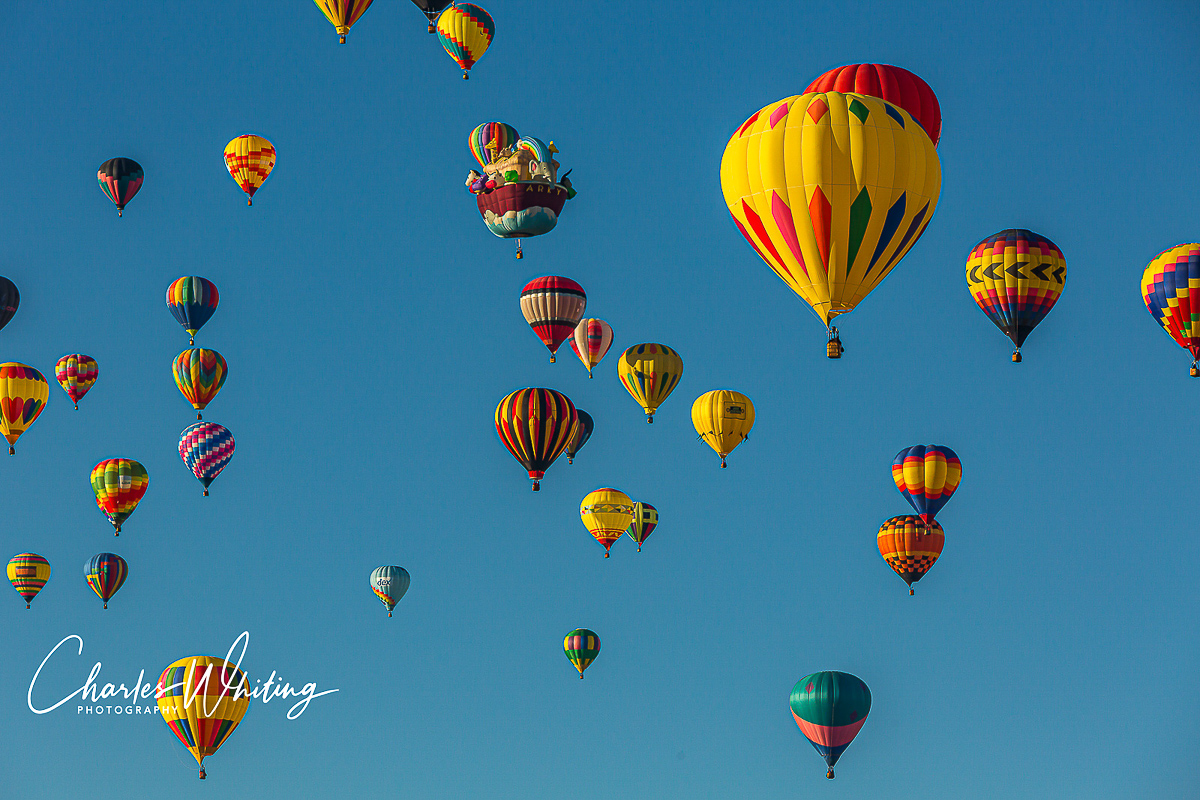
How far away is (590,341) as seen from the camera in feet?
152

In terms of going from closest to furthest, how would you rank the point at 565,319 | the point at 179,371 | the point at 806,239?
the point at 806,239 → the point at 565,319 → the point at 179,371

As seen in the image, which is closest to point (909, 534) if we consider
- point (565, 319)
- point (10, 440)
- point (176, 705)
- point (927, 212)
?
point (565, 319)

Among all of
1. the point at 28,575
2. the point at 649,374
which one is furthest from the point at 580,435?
the point at 28,575

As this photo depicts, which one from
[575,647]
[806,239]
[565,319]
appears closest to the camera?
[806,239]

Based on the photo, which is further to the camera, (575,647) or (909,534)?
(575,647)

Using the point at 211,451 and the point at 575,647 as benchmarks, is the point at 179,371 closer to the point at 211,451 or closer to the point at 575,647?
the point at 211,451

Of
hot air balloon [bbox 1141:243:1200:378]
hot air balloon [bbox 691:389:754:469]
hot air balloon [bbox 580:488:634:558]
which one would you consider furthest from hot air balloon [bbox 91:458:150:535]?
hot air balloon [bbox 1141:243:1200:378]

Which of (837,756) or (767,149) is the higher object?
(767,149)

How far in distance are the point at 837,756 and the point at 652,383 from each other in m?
9.46

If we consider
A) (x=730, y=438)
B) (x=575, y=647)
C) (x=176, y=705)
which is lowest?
(x=176, y=705)

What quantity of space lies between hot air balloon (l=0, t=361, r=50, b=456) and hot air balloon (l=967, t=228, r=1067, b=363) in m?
20.6

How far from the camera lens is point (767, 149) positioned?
105 feet

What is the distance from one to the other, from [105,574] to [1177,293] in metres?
25.1

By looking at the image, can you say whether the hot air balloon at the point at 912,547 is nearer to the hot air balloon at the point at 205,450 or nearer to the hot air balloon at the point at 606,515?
the hot air balloon at the point at 606,515
